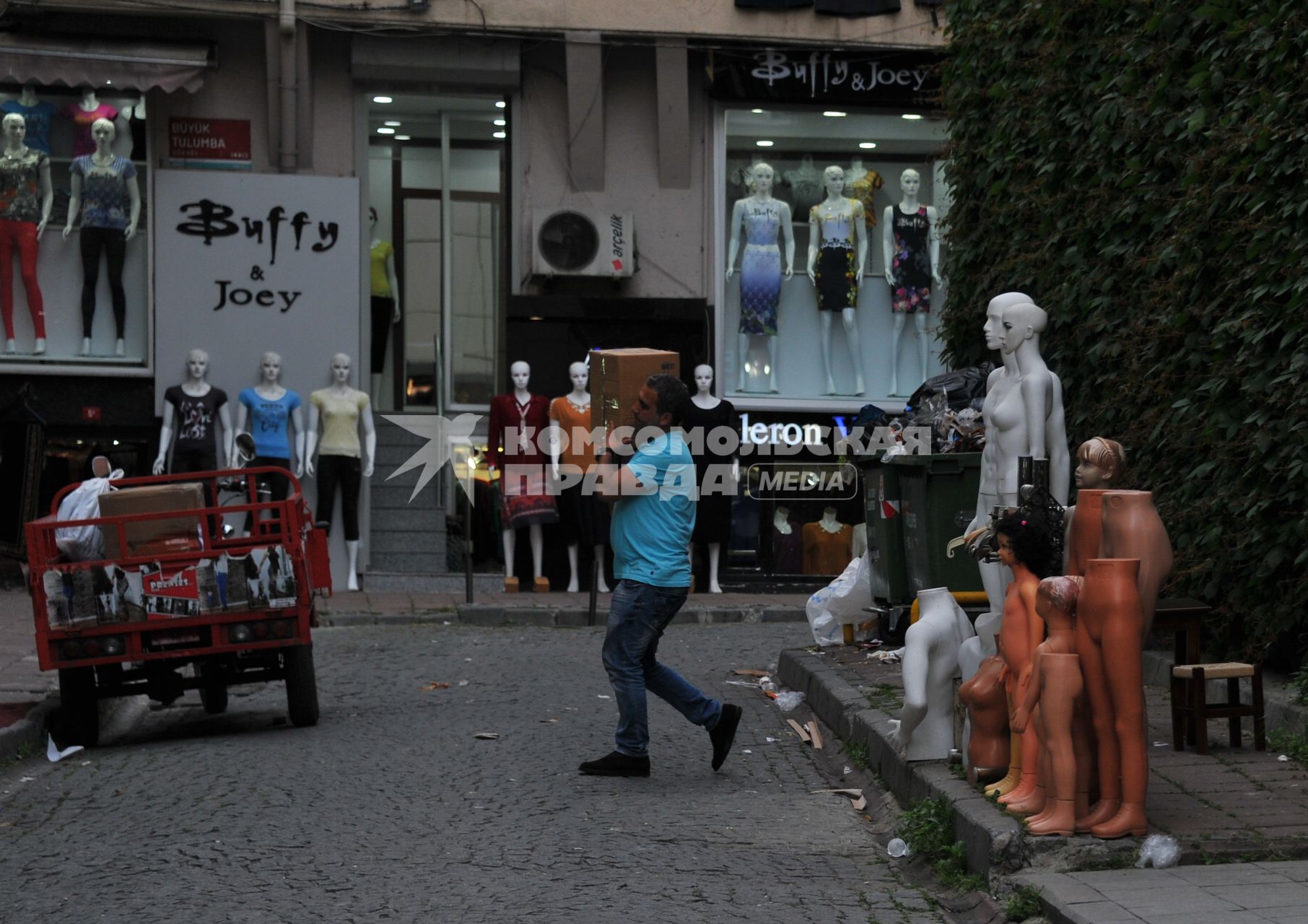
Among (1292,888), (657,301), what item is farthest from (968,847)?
(657,301)

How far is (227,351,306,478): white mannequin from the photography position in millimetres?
16828

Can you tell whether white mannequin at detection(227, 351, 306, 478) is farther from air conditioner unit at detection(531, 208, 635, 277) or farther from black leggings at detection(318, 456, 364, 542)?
air conditioner unit at detection(531, 208, 635, 277)

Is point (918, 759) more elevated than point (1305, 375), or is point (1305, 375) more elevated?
point (1305, 375)

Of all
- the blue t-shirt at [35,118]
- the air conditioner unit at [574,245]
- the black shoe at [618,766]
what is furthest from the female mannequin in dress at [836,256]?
the black shoe at [618,766]

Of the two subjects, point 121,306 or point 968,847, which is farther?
point 121,306

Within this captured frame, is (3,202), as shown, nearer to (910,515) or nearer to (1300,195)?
(910,515)

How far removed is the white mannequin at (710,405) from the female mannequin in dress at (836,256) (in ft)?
6.53

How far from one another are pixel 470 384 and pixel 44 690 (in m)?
8.86

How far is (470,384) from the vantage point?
62.4 ft

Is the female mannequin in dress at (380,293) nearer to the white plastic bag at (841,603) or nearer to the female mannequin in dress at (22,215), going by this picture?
the female mannequin in dress at (22,215)

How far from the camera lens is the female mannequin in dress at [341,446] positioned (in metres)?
16.9

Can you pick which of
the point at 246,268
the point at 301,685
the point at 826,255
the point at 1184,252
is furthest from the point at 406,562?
the point at 1184,252

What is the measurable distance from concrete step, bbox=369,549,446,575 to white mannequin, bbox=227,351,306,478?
1.32 metres

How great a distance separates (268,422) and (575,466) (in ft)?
10.2
